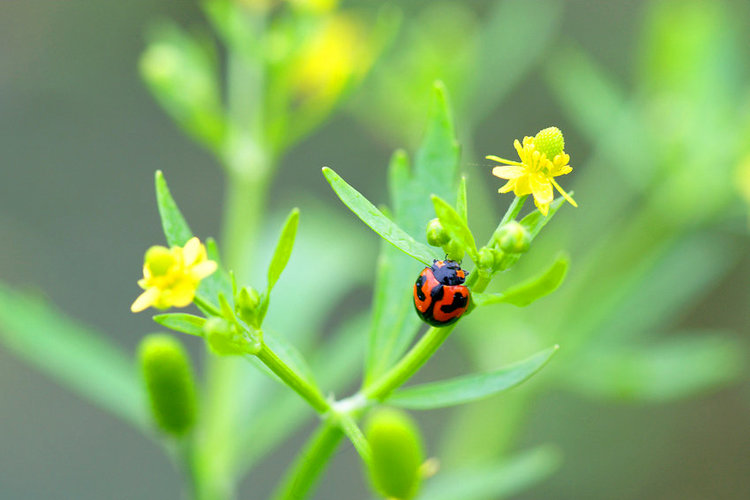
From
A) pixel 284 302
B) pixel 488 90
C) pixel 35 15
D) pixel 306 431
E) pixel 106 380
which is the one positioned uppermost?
pixel 35 15

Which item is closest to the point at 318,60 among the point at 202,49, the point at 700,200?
the point at 202,49

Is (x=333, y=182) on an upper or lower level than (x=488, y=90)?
lower

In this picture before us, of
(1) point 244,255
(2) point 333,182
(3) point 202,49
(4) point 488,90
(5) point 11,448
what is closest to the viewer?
(2) point 333,182

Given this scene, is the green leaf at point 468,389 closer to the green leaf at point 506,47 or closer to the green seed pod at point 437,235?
the green seed pod at point 437,235

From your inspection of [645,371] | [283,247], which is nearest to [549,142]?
[283,247]

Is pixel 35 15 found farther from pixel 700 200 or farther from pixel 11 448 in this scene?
pixel 700 200

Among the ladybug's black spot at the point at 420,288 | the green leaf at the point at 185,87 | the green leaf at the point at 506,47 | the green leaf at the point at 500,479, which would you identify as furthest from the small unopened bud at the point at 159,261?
the green leaf at the point at 506,47

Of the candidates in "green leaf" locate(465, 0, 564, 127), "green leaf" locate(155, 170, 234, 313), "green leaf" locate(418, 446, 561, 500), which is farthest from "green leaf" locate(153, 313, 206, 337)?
"green leaf" locate(465, 0, 564, 127)
